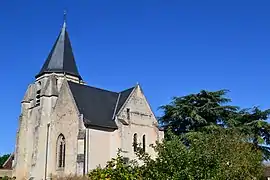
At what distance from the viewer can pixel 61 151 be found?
3025cm

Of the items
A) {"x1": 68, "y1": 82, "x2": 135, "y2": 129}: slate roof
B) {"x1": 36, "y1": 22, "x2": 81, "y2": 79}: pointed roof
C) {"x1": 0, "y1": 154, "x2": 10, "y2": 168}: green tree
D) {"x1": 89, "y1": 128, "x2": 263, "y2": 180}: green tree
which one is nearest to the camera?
{"x1": 89, "y1": 128, "x2": 263, "y2": 180}: green tree

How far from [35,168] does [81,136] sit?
255 inches

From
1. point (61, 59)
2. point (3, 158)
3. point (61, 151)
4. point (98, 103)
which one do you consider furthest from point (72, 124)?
point (3, 158)

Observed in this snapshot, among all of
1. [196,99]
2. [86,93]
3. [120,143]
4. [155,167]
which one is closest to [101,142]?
[120,143]

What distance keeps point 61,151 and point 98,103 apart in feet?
16.3

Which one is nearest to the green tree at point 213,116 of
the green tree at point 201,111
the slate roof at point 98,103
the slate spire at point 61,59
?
the green tree at point 201,111

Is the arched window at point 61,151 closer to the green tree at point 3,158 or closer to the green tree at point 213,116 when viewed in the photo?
the green tree at point 213,116

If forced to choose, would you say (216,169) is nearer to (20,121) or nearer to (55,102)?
(55,102)

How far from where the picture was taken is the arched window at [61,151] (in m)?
29.9

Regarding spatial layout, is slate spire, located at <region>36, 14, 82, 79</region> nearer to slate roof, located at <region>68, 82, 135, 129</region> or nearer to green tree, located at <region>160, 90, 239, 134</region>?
slate roof, located at <region>68, 82, 135, 129</region>

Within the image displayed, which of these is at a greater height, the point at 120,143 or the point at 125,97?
the point at 125,97

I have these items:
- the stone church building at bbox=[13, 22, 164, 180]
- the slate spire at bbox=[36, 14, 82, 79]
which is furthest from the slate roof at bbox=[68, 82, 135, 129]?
the slate spire at bbox=[36, 14, 82, 79]

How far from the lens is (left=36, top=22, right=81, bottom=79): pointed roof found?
35.0 meters

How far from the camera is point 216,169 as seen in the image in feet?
32.3
